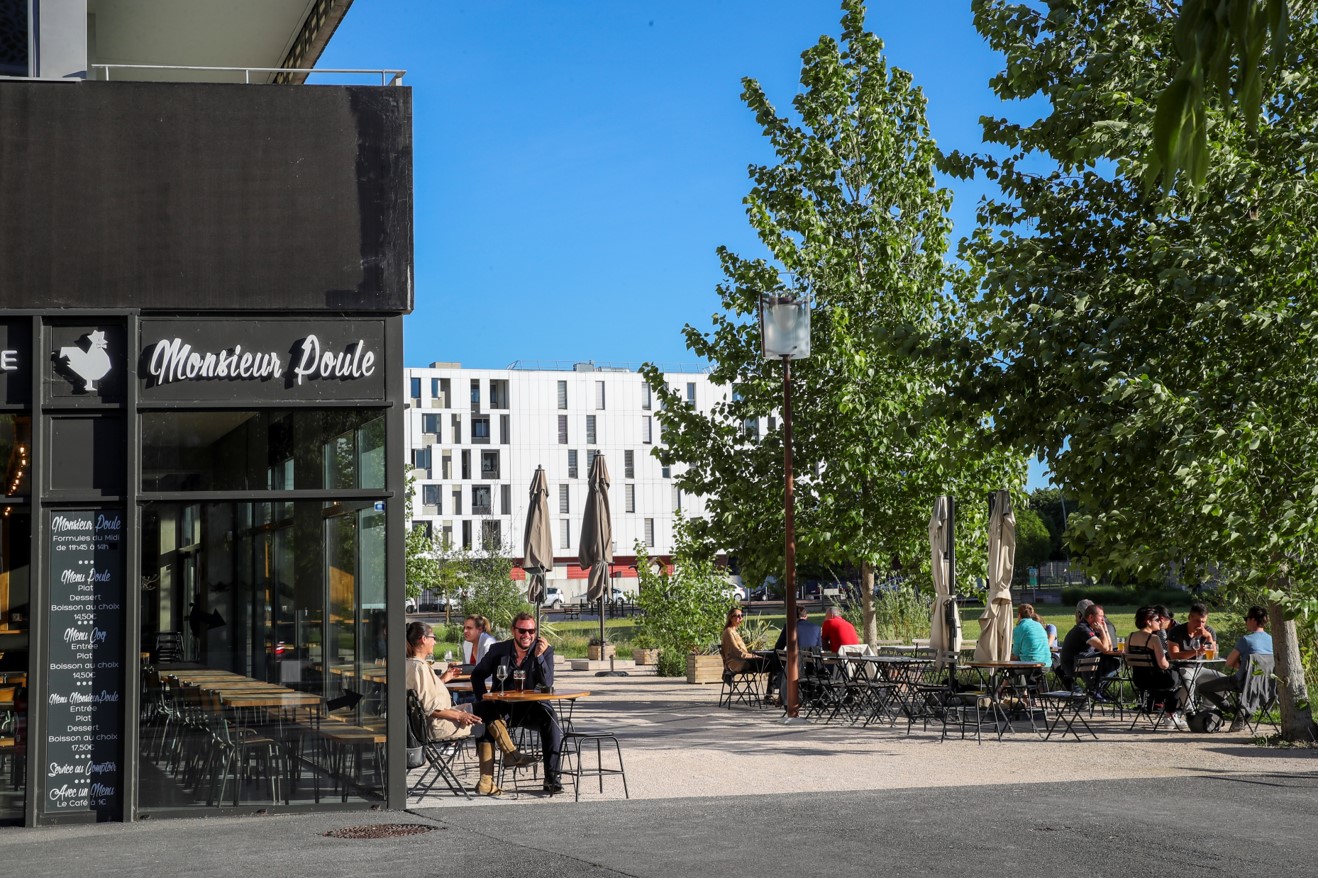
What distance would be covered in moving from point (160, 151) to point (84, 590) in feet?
11.2

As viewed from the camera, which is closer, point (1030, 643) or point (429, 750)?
point (429, 750)

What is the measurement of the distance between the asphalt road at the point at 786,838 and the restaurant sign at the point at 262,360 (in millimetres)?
3217

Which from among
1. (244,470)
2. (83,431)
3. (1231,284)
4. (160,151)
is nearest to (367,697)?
(244,470)

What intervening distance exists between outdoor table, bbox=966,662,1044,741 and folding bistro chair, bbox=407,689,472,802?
223 inches

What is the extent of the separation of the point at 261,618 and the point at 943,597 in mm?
8602

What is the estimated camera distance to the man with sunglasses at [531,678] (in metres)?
11.2

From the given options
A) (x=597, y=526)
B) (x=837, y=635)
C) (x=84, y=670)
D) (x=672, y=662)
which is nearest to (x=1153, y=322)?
(x=837, y=635)

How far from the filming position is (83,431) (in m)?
10.7

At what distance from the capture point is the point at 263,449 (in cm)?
1092

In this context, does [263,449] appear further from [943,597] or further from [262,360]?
[943,597]

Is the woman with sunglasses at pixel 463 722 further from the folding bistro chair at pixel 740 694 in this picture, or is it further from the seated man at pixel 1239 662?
the seated man at pixel 1239 662

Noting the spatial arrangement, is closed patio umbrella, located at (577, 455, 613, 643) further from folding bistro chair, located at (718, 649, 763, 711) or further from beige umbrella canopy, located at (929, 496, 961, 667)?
beige umbrella canopy, located at (929, 496, 961, 667)

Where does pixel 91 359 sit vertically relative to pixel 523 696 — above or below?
above

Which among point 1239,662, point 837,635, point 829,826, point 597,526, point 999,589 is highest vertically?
point 597,526
